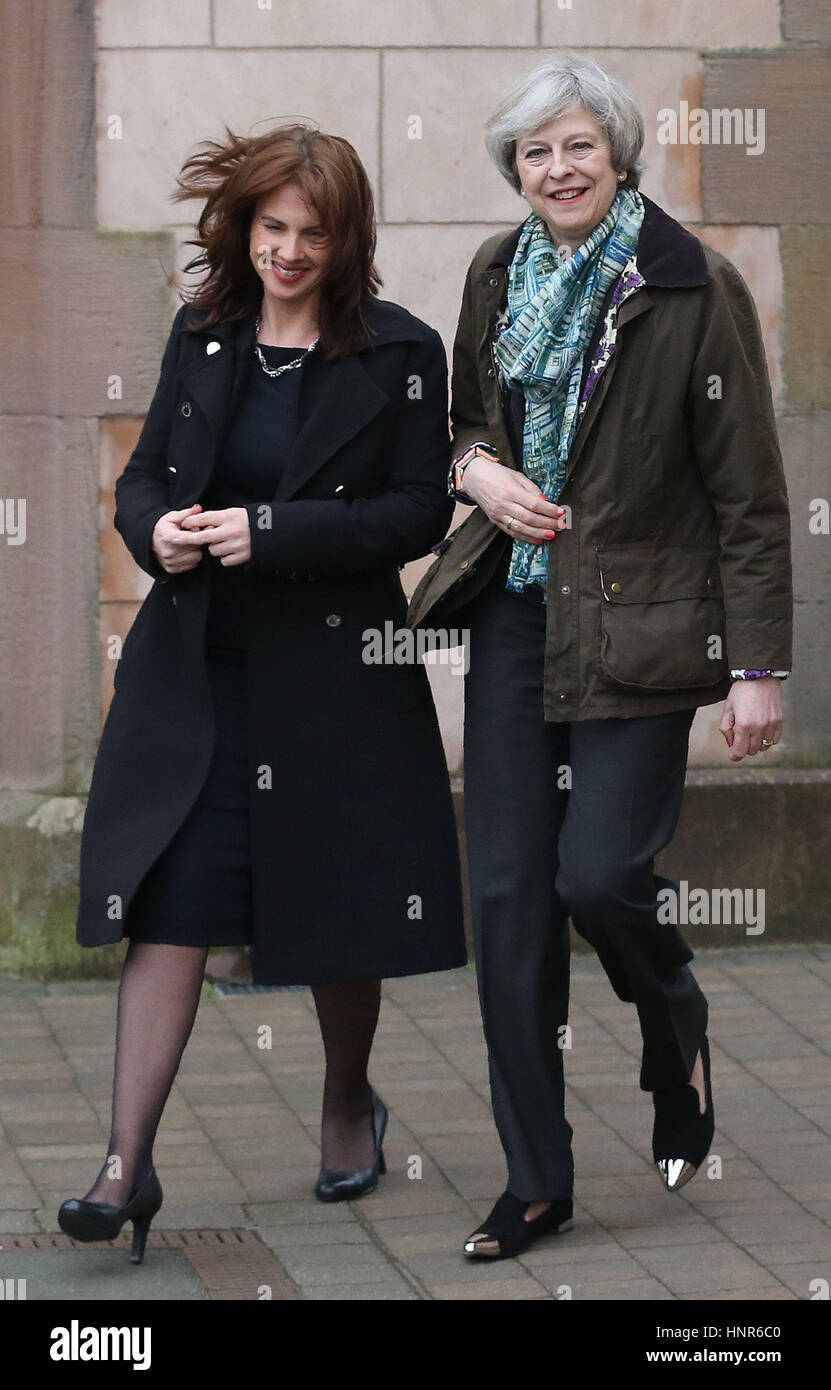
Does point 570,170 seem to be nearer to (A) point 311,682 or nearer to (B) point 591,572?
(B) point 591,572

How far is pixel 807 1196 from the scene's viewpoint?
4.50 meters

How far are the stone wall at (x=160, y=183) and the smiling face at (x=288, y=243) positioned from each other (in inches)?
87.1

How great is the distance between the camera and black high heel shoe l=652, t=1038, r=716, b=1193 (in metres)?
4.40

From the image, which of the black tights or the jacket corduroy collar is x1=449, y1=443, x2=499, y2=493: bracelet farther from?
the black tights

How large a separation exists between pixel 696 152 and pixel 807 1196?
321 centimetres

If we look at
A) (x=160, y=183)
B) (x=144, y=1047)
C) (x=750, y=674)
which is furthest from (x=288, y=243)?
(x=160, y=183)

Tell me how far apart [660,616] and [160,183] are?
288 centimetres

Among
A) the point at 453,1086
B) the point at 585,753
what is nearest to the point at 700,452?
the point at 585,753

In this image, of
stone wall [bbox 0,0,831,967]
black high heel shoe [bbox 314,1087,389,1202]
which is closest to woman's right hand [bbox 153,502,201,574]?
black high heel shoe [bbox 314,1087,389,1202]

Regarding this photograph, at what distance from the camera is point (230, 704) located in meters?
4.25

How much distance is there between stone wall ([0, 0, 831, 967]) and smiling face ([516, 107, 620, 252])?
8.03 feet

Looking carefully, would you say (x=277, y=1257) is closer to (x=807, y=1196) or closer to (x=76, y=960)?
(x=807, y=1196)

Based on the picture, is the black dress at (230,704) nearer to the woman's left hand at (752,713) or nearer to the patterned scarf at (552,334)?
the woman's left hand at (752,713)

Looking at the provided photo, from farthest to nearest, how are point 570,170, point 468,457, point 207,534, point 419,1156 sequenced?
1. point 419,1156
2. point 468,457
3. point 207,534
4. point 570,170
